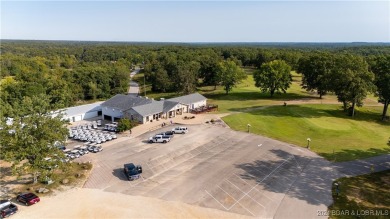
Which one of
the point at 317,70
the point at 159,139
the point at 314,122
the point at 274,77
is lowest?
the point at 159,139

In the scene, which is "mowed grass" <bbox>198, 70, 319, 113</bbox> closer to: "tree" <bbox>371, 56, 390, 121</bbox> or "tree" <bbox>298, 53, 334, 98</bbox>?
"tree" <bbox>298, 53, 334, 98</bbox>

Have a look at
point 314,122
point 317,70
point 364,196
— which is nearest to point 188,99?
point 314,122

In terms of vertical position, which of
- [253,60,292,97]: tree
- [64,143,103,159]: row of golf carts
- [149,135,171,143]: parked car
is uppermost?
[253,60,292,97]: tree

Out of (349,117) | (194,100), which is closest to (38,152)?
(194,100)

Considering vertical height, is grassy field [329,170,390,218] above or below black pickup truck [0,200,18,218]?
above

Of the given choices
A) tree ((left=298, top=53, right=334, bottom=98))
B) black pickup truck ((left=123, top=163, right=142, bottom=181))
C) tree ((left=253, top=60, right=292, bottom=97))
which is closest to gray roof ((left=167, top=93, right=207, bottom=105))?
tree ((left=253, top=60, right=292, bottom=97))

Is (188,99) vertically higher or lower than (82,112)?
higher

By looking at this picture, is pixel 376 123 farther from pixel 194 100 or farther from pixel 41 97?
pixel 41 97

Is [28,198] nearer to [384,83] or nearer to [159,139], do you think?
[159,139]
